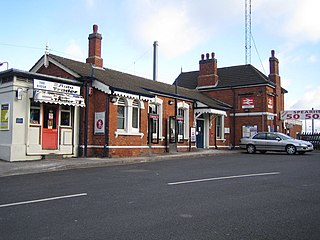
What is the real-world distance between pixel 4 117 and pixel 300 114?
2786 centimetres

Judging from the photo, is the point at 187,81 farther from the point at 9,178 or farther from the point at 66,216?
the point at 66,216

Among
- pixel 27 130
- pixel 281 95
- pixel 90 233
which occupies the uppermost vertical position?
pixel 281 95

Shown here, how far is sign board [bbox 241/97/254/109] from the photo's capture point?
101 ft

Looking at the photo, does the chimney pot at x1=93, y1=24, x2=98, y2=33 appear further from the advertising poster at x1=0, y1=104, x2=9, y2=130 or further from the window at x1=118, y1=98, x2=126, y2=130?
the advertising poster at x1=0, y1=104, x2=9, y2=130

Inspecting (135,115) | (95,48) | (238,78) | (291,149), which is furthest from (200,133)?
(95,48)

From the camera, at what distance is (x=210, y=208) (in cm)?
668

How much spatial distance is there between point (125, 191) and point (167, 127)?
47.3ft

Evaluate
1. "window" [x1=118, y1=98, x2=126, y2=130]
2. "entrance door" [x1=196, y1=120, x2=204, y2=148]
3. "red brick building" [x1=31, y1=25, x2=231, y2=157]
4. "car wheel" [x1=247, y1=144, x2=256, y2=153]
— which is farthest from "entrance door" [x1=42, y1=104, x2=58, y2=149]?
"car wheel" [x1=247, y1=144, x2=256, y2=153]

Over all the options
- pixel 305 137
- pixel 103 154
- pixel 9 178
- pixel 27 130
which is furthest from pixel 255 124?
pixel 9 178

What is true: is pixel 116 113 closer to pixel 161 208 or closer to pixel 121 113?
pixel 121 113

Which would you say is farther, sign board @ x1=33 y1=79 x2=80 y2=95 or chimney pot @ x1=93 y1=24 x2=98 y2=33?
chimney pot @ x1=93 y1=24 x2=98 y2=33

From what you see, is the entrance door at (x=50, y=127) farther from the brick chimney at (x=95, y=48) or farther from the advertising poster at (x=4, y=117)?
the brick chimney at (x=95, y=48)

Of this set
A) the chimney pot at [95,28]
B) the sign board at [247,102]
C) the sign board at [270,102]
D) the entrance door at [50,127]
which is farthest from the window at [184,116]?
the sign board at [270,102]

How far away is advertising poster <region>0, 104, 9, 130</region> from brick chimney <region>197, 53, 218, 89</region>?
21038mm
